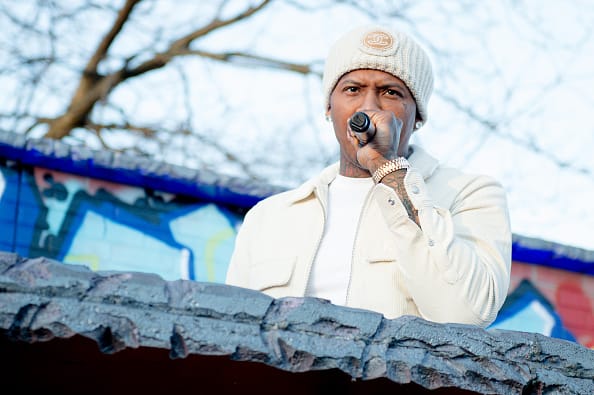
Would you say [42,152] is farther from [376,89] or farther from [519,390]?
[519,390]

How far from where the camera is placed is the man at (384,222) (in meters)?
1.93

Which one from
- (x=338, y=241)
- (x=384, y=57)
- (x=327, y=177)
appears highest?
(x=384, y=57)

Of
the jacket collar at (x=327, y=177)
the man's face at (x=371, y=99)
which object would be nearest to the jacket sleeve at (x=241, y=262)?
the jacket collar at (x=327, y=177)

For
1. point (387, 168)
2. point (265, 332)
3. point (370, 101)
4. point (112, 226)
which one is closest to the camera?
point (265, 332)

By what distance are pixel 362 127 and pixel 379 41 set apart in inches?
22.9

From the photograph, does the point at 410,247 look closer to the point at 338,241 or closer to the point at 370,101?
the point at 338,241

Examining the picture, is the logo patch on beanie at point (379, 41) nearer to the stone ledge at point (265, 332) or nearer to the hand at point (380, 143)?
the hand at point (380, 143)

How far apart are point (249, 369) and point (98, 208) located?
3207 mm

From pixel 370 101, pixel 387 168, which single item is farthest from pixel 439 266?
pixel 370 101

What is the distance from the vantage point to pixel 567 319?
5129mm

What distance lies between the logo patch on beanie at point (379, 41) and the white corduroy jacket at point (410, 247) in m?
0.28

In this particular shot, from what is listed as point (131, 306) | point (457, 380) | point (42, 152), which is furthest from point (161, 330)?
point (42, 152)

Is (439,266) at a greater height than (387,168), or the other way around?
(387,168)

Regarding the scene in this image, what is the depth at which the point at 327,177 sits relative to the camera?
8.77ft
